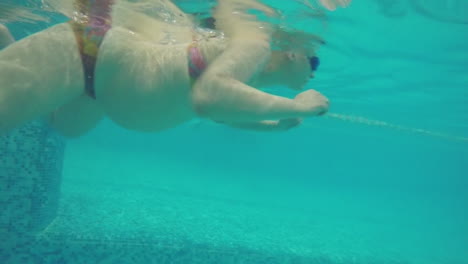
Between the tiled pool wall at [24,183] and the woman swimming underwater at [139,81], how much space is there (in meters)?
3.31

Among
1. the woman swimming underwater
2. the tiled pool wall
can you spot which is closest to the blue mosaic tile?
the tiled pool wall

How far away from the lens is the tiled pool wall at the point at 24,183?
6.24 metres

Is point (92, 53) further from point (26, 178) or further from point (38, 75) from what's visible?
point (26, 178)

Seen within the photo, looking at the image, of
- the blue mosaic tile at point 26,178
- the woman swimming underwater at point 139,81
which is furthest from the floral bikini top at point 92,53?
the blue mosaic tile at point 26,178

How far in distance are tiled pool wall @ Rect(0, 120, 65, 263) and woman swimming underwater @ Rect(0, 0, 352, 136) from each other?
130 inches

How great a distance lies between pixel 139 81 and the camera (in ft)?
9.57

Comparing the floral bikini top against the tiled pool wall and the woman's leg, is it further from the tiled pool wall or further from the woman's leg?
the tiled pool wall

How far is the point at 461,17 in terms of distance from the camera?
7883 mm

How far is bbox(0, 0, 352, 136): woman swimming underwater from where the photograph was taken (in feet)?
8.14

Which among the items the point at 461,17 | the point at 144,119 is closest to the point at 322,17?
the point at 461,17

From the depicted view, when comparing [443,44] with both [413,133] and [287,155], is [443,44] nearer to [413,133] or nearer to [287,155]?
[413,133]

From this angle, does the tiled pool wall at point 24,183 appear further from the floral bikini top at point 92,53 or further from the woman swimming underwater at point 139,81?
the floral bikini top at point 92,53

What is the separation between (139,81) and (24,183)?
524 centimetres

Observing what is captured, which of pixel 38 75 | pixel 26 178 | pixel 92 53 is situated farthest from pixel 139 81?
pixel 26 178
